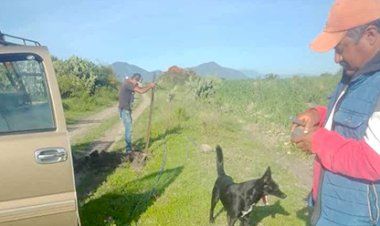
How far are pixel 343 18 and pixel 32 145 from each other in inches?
88.5

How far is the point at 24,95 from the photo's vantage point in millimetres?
3178

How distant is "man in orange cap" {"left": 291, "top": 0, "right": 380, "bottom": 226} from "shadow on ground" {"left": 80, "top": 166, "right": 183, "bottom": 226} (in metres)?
3.76

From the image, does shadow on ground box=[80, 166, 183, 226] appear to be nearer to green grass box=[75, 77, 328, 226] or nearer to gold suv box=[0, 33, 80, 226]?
green grass box=[75, 77, 328, 226]

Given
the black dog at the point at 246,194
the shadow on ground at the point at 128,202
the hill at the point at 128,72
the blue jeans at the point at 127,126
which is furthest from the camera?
the hill at the point at 128,72

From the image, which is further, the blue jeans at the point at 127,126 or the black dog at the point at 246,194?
the blue jeans at the point at 127,126

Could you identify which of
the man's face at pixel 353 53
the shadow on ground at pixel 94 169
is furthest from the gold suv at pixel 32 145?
the shadow on ground at pixel 94 169

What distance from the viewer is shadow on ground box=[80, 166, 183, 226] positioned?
5398 millimetres

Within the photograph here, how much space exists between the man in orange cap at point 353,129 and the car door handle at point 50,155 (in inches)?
70.0

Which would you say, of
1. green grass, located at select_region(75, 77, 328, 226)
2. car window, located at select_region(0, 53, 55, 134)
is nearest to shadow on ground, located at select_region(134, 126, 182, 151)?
green grass, located at select_region(75, 77, 328, 226)

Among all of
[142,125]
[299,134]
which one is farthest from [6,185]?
[142,125]

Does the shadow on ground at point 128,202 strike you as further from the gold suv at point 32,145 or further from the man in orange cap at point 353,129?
the man in orange cap at point 353,129

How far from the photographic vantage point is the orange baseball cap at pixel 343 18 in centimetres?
179

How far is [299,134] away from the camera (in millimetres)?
2068

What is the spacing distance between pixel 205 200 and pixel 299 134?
174 inches
